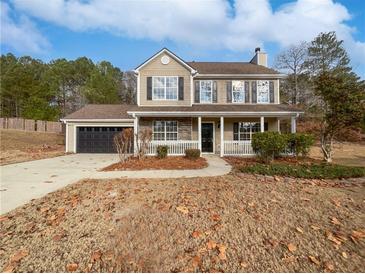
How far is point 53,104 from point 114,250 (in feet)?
152

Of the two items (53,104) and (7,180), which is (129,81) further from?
(7,180)

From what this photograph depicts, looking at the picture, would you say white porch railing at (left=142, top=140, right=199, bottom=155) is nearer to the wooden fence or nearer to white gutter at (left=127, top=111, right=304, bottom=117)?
white gutter at (left=127, top=111, right=304, bottom=117)

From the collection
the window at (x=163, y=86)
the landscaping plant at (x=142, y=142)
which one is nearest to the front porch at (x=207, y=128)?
the window at (x=163, y=86)

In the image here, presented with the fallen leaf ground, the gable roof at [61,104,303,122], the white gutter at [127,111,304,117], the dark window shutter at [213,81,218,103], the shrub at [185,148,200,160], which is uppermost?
the dark window shutter at [213,81,218,103]

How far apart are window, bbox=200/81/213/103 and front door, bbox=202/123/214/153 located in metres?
1.80

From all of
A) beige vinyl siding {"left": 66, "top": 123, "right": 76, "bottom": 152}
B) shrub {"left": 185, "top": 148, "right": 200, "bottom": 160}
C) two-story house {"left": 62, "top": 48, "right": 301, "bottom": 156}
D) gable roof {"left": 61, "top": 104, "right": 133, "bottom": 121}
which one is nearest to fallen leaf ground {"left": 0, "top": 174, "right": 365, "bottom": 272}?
shrub {"left": 185, "top": 148, "right": 200, "bottom": 160}

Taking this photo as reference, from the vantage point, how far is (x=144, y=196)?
18.3 feet

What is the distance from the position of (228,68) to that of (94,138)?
39.1 feet

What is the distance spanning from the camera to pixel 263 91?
17266mm

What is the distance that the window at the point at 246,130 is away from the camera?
17.0 meters

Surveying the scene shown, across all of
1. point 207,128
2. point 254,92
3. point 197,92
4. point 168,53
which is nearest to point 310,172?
point 207,128

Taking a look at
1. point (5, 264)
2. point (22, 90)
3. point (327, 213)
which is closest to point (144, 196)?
point (5, 264)

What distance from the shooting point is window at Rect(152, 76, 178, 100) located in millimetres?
16406

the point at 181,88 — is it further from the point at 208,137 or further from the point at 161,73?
the point at 208,137
